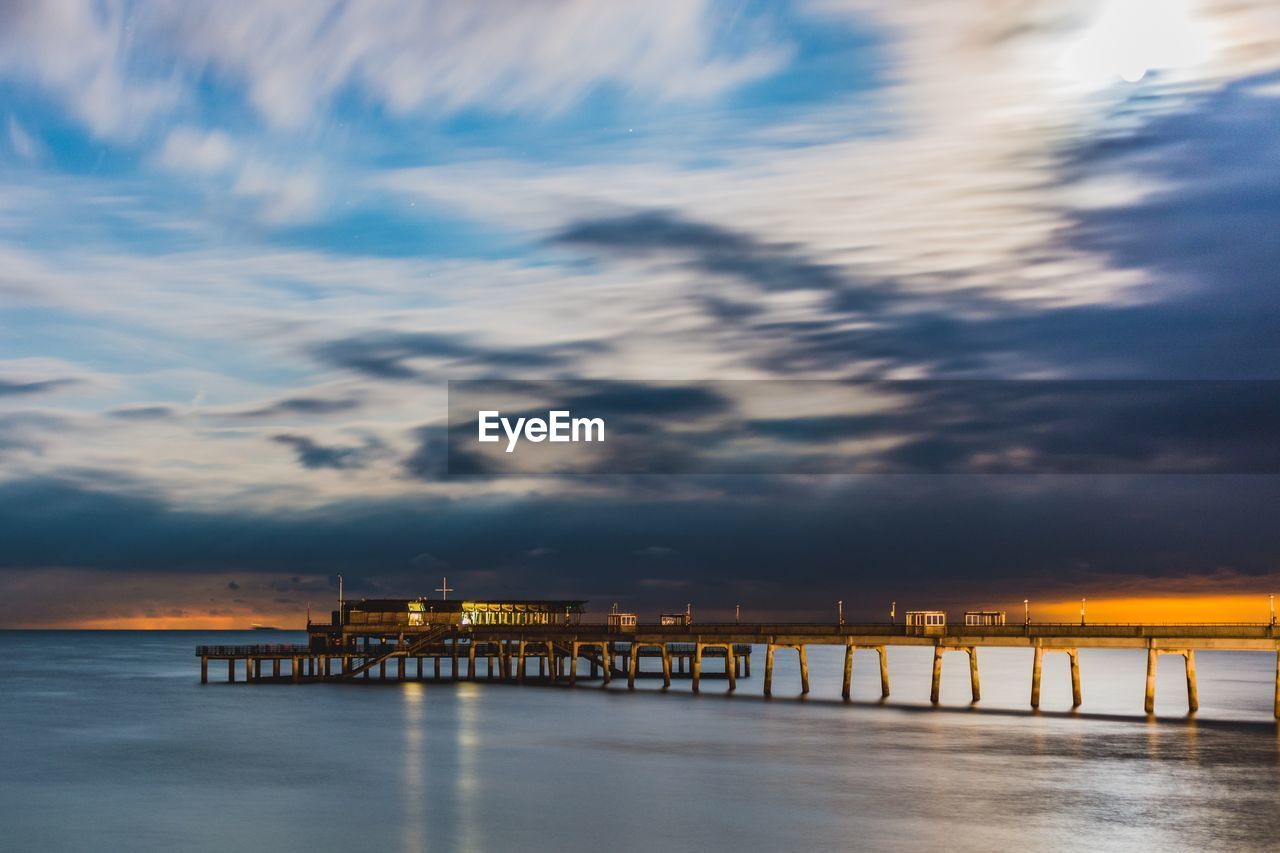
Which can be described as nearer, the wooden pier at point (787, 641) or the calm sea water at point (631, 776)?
the calm sea water at point (631, 776)

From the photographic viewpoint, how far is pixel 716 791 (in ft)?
194

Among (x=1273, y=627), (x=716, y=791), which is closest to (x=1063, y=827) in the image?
(x=716, y=791)

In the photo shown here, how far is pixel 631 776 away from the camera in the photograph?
63.8 metres

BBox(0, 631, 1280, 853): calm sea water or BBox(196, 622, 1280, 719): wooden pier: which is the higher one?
BBox(196, 622, 1280, 719): wooden pier

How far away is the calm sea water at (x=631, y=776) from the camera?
165ft

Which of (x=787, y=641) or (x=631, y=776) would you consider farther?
(x=787, y=641)

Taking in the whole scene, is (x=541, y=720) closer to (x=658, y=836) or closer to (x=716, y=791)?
(x=716, y=791)

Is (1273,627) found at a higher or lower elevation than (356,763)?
higher

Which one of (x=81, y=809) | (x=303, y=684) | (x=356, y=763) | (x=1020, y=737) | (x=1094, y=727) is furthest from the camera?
(x=303, y=684)

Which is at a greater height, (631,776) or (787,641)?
(787,641)

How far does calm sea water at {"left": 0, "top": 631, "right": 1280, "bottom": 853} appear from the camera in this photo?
50.3 m

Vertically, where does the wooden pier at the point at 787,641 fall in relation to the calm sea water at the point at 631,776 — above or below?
above

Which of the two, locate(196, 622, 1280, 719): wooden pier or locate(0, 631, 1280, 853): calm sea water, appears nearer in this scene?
locate(0, 631, 1280, 853): calm sea water

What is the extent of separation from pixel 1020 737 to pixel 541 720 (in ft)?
103
